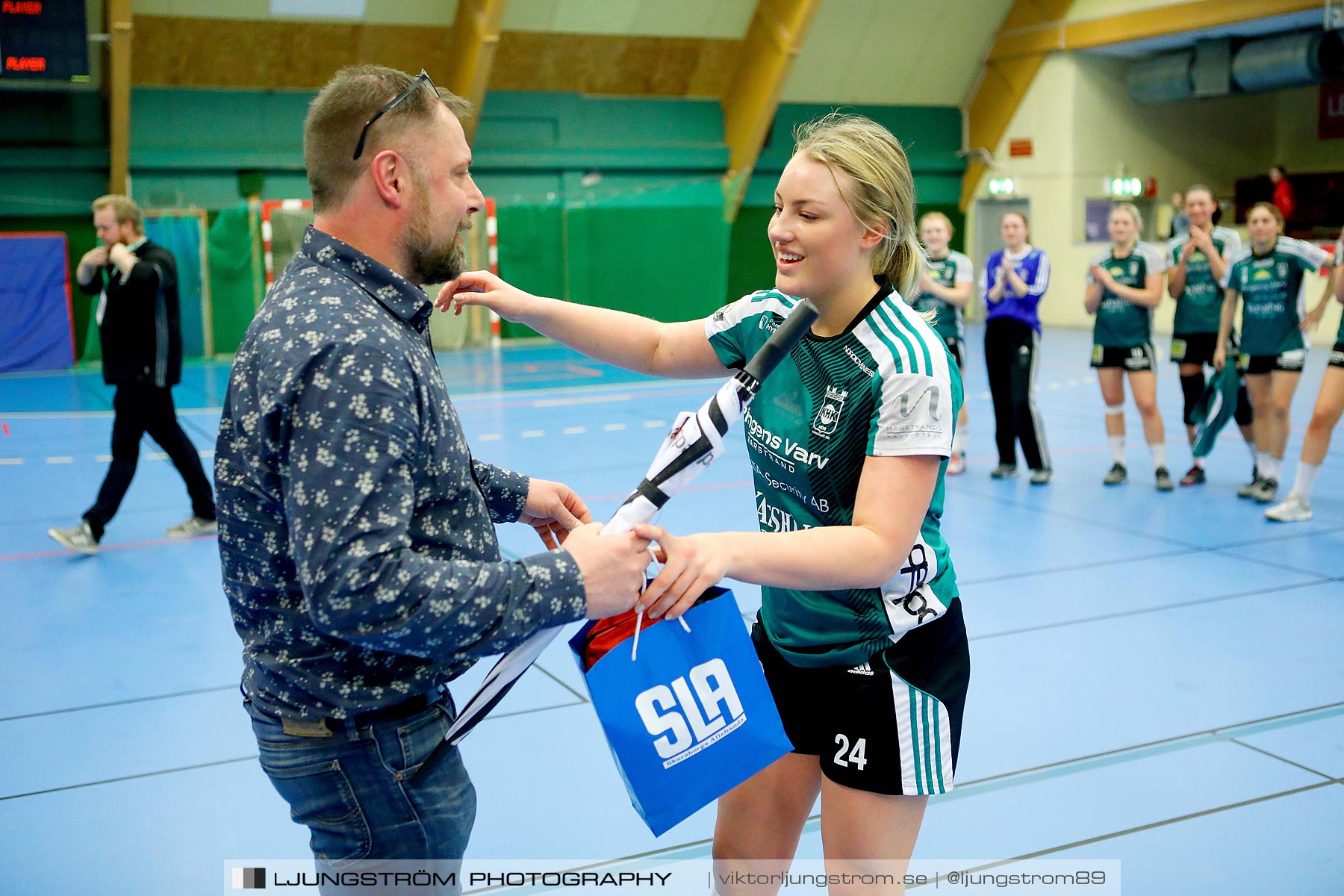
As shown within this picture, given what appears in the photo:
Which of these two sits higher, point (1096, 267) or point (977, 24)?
point (977, 24)

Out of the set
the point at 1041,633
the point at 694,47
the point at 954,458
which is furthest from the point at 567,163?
the point at 1041,633

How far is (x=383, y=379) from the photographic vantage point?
63.1 inches

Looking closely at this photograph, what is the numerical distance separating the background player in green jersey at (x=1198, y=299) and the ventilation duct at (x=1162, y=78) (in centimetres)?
1271

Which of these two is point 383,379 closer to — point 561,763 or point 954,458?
point 561,763

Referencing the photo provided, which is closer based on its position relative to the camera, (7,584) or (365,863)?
(365,863)

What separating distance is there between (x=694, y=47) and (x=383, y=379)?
19.1 metres

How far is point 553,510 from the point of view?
7.41ft

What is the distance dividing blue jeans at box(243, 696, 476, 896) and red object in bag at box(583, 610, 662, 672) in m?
0.29

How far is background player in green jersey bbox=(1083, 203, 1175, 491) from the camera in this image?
823 cm

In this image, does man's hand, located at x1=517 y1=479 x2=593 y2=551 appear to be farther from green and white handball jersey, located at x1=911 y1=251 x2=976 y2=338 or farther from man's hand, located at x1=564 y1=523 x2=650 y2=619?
green and white handball jersey, located at x1=911 y1=251 x2=976 y2=338

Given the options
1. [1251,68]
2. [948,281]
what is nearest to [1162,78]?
[1251,68]

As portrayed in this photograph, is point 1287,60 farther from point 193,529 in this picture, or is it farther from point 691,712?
point 691,712

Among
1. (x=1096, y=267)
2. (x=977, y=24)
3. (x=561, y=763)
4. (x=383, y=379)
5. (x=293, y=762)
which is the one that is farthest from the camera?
(x=977, y=24)

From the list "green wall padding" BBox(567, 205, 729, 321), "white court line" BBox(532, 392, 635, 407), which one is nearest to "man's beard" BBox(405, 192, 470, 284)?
"white court line" BBox(532, 392, 635, 407)
